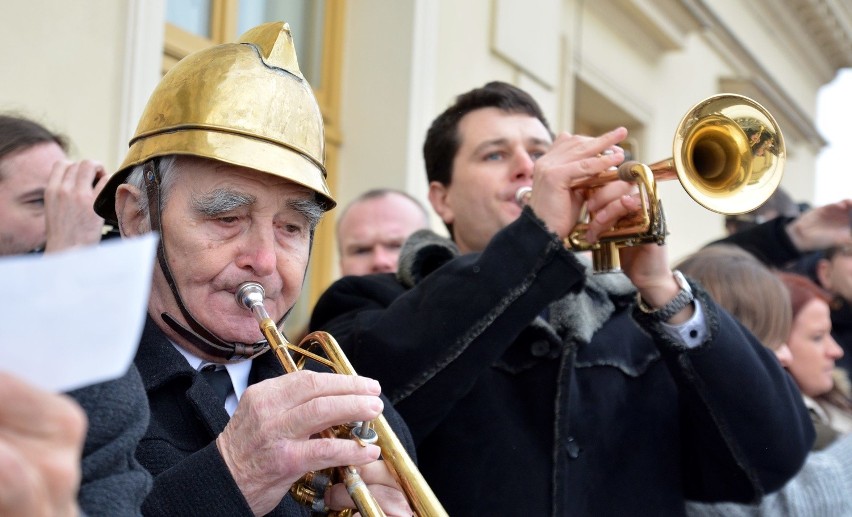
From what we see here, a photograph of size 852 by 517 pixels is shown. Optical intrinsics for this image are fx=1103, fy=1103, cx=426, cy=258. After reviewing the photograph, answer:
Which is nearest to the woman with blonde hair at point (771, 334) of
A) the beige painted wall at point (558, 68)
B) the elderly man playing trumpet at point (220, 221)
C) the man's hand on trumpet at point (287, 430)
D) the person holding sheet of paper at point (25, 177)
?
the elderly man playing trumpet at point (220, 221)

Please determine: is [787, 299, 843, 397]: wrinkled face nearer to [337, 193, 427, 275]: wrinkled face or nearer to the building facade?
the building facade

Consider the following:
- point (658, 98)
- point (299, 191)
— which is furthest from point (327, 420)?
point (658, 98)

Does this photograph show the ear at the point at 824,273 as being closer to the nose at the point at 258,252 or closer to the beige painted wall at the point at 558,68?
the beige painted wall at the point at 558,68

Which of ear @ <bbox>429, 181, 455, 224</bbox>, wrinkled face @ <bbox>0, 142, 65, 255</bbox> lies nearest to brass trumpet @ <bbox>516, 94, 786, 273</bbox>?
ear @ <bbox>429, 181, 455, 224</bbox>

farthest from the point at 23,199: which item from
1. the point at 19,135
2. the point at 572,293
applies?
the point at 572,293

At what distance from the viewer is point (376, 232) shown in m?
4.17

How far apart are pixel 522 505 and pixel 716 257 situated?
140cm

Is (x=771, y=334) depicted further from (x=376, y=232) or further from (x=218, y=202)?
(x=218, y=202)

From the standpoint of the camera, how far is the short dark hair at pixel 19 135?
2.94m

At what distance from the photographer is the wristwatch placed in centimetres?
267

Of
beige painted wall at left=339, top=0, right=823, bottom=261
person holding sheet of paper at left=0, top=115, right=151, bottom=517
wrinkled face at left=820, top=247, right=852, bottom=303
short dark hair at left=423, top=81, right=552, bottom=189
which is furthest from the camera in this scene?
beige painted wall at left=339, top=0, right=823, bottom=261

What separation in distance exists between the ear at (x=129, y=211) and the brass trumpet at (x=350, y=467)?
0.89 feet

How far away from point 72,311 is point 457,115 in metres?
2.46

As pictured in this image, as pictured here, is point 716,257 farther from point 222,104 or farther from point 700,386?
point 222,104
